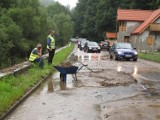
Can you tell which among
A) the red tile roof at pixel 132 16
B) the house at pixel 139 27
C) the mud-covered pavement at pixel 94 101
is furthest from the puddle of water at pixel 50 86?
the red tile roof at pixel 132 16

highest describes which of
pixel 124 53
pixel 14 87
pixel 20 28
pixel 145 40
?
pixel 20 28

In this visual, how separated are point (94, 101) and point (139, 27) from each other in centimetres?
5353

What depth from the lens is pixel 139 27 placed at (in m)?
63.9

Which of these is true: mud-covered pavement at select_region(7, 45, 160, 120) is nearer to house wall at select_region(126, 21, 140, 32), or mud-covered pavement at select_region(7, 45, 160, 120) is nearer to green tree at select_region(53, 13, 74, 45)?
house wall at select_region(126, 21, 140, 32)

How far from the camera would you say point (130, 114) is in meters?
9.45

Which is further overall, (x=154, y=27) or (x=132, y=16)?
(x=132, y=16)

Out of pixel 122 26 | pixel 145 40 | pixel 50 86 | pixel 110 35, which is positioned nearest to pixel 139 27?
pixel 145 40

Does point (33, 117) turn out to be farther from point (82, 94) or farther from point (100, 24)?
point (100, 24)

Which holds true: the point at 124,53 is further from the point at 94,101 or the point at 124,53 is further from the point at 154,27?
the point at 154,27

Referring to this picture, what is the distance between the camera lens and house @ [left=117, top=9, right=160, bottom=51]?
198 feet

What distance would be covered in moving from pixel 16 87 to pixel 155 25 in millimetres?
48775

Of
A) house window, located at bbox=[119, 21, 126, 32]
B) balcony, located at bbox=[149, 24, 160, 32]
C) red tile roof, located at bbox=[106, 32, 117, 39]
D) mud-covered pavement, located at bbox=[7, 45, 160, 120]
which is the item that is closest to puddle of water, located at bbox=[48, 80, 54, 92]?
mud-covered pavement, located at bbox=[7, 45, 160, 120]

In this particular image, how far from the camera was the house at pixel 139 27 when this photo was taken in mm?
60338

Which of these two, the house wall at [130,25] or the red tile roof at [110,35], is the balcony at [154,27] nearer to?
the house wall at [130,25]
